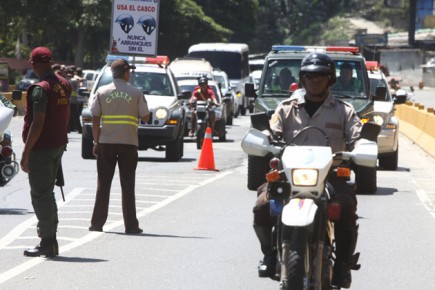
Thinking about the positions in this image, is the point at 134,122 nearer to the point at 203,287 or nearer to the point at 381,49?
the point at 203,287

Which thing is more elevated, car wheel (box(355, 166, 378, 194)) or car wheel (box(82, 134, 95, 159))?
car wheel (box(355, 166, 378, 194))

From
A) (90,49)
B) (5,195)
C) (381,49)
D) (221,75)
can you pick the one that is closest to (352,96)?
(5,195)

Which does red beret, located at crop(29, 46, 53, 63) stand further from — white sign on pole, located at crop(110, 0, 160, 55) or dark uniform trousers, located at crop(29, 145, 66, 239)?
white sign on pole, located at crop(110, 0, 160, 55)

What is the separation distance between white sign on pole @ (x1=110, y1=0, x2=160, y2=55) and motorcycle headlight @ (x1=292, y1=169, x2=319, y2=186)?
64.8ft

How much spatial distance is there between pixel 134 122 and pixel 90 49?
211 feet

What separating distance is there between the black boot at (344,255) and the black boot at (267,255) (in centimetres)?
44

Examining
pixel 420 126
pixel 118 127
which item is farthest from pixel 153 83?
pixel 118 127

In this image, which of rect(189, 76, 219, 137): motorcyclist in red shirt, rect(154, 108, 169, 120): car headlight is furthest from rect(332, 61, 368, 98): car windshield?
rect(189, 76, 219, 137): motorcyclist in red shirt

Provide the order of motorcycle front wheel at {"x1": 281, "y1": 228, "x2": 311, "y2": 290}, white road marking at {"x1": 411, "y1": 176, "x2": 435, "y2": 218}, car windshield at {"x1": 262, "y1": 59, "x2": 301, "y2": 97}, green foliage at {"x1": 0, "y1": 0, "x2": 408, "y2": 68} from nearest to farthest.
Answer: motorcycle front wheel at {"x1": 281, "y1": 228, "x2": 311, "y2": 290}
white road marking at {"x1": 411, "y1": 176, "x2": 435, "y2": 218}
car windshield at {"x1": 262, "y1": 59, "x2": 301, "y2": 97}
green foliage at {"x1": 0, "y1": 0, "x2": 408, "y2": 68}

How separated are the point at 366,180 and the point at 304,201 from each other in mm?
10834

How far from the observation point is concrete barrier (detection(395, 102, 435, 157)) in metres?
29.8

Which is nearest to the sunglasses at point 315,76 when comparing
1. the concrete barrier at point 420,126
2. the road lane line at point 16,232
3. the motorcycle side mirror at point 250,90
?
the road lane line at point 16,232

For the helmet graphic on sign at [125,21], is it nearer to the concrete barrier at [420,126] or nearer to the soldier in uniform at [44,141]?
the concrete barrier at [420,126]

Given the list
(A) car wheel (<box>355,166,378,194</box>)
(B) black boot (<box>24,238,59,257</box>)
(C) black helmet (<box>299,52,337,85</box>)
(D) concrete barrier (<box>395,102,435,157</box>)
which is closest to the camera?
(C) black helmet (<box>299,52,337,85</box>)
